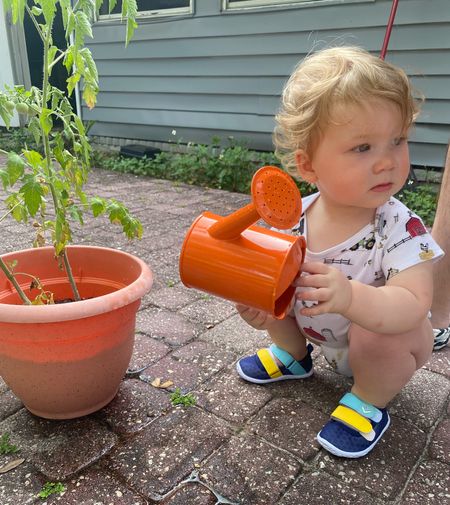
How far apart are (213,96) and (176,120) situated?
2.02ft

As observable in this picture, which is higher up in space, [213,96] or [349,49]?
[349,49]

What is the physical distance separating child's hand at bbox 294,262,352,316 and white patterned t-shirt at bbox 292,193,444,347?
20cm

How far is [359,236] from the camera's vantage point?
130cm

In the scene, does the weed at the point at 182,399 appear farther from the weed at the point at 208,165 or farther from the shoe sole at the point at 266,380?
the weed at the point at 208,165

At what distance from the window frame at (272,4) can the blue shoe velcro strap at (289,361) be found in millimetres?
3445

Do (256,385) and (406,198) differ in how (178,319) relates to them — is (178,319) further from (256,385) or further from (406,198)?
(406,198)

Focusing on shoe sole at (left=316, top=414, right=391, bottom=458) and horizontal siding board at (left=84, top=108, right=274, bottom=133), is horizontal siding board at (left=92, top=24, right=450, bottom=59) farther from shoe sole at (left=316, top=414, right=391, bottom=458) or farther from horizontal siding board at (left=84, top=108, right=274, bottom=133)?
shoe sole at (left=316, top=414, right=391, bottom=458)

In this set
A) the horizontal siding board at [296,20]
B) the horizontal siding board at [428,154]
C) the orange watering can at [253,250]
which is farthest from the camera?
the horizontal siding board at [428,154]

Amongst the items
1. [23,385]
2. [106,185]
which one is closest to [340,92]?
[23,385]

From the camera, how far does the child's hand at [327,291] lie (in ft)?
3.50

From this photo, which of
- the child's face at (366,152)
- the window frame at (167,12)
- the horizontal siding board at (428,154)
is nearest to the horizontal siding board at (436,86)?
the horizontal siding board at (428,154)

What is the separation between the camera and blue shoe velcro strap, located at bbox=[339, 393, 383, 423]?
1320 millimetres

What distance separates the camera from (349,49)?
1320mm

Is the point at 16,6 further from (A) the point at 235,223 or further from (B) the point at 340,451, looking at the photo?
(B) the point at 340,451
